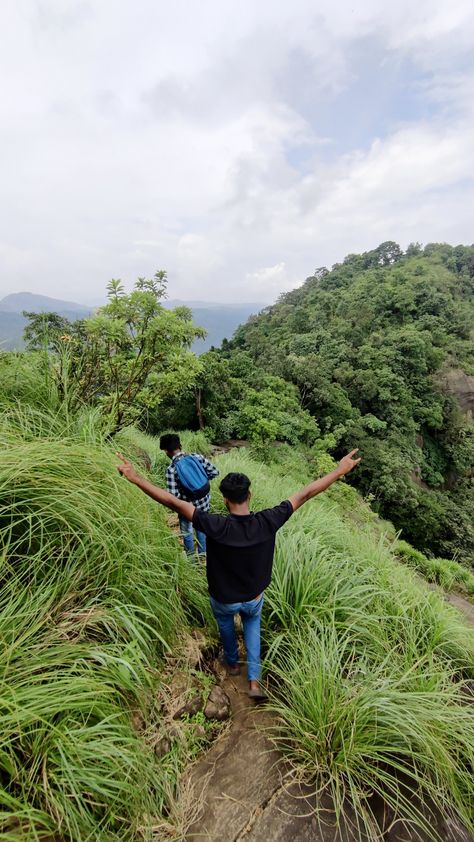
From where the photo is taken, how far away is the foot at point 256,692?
1.96 m

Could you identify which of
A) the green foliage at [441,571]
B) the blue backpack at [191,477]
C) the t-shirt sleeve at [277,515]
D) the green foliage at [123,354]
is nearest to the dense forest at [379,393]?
the green foliage at [441,571]

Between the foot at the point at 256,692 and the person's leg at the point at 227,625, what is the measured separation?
0.20 meters

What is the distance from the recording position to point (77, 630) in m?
1.55

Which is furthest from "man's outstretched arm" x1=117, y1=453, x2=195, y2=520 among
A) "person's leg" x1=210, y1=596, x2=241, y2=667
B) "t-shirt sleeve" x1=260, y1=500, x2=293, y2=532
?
"person's leg" x1=210, y1=596, x2=241, y2=667

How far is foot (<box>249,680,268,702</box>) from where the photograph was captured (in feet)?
6.43

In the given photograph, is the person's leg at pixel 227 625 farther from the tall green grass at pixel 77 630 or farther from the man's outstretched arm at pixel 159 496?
the man's outstretched arm at pixel 159 496

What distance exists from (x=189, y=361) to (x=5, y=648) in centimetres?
329

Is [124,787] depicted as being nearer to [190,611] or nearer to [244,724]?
[244,724]

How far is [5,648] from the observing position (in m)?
1.32

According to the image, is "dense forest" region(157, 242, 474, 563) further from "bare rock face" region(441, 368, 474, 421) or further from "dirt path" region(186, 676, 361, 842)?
"dirt path" region(186, 676, 361, 842)

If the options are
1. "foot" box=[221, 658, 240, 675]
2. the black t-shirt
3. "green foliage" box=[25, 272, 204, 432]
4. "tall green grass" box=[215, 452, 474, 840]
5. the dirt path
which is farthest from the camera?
"green foliage" box=[25, 272, 204, 432]

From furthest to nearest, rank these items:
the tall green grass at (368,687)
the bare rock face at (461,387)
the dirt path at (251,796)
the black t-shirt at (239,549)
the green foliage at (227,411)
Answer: the bare rock face at (461,387) → the green foliage at (227,411) → the black t-shirt at (239,549) → the tall green grass at (368,687) → the dirt path at (251,796)

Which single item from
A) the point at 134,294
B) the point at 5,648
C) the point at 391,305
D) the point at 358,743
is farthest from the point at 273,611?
the point at 391,305

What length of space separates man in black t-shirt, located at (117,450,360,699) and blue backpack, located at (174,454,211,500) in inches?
41.9
